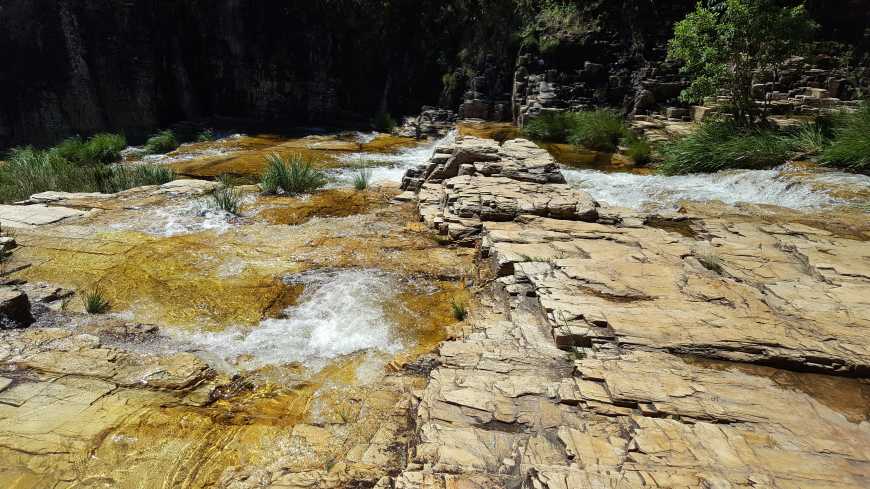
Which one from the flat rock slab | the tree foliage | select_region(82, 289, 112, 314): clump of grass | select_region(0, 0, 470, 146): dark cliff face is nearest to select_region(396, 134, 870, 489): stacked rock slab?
select_region(82, 289, 112, 314): clump of grass

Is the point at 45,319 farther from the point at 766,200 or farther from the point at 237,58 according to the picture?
the point at 237,58

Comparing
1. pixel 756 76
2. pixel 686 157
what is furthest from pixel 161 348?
pixel 756 76

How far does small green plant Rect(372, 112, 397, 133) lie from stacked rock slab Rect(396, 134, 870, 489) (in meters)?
10.6

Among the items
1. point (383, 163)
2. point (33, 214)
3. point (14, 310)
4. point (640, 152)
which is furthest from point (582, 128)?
point (14, 310)

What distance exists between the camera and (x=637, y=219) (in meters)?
6.12

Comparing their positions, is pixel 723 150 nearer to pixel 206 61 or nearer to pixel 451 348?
pixel 451 348

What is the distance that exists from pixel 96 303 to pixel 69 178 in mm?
5711

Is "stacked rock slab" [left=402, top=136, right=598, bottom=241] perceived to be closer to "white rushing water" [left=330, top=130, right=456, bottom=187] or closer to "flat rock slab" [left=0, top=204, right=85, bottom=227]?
"white rushing water" [left=330, top=130, right=456, bottom=187]

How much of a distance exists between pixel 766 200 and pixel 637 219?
8.27 ft

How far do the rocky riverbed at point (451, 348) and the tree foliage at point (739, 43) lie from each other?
9.66 feet

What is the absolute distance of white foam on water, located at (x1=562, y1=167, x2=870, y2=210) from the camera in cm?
693

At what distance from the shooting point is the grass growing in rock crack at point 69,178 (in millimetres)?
8398

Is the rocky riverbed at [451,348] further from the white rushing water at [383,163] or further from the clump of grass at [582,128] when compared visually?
the clump of grass at [582,128]

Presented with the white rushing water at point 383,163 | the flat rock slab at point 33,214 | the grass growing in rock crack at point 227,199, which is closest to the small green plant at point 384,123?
the white rushing water at point 383,163
